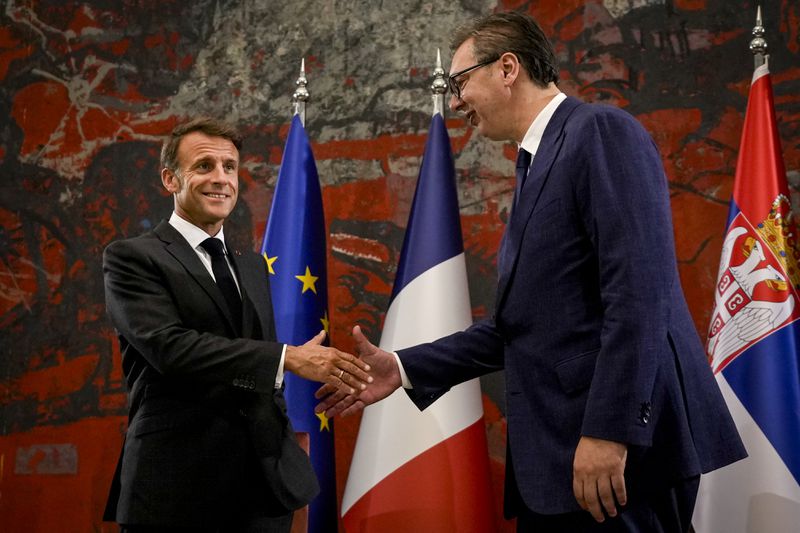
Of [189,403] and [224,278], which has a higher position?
[224,278]

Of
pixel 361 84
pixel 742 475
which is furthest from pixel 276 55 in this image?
pixel 742 475

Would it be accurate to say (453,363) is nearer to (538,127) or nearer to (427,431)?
(538,127)

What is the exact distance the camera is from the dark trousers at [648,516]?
1516 mm

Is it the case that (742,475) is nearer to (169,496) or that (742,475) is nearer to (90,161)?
(169,496)

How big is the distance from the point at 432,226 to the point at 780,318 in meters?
1.30

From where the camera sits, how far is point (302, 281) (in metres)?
3.21

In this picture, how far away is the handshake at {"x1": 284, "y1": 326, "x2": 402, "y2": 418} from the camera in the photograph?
2.13m

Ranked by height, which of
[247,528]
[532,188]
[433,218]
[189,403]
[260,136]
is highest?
[260,136]

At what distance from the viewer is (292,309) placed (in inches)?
124

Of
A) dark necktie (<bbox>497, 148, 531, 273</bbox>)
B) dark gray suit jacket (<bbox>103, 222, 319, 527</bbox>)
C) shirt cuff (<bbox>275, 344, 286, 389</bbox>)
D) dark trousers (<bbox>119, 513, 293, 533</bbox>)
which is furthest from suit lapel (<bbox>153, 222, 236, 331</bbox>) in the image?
dark necktie (<bbox>497, 148, 531, 273</bbox>)

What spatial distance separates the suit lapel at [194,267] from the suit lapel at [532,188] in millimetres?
772

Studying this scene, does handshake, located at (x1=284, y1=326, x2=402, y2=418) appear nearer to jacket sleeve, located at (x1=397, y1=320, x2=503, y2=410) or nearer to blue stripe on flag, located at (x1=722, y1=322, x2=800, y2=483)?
jacket sleeve, located at (x1=397, y1=320, x2=503, y2=410)

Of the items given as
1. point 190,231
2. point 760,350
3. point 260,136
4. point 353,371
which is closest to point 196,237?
point 190,231

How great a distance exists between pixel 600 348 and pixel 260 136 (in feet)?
8.81
